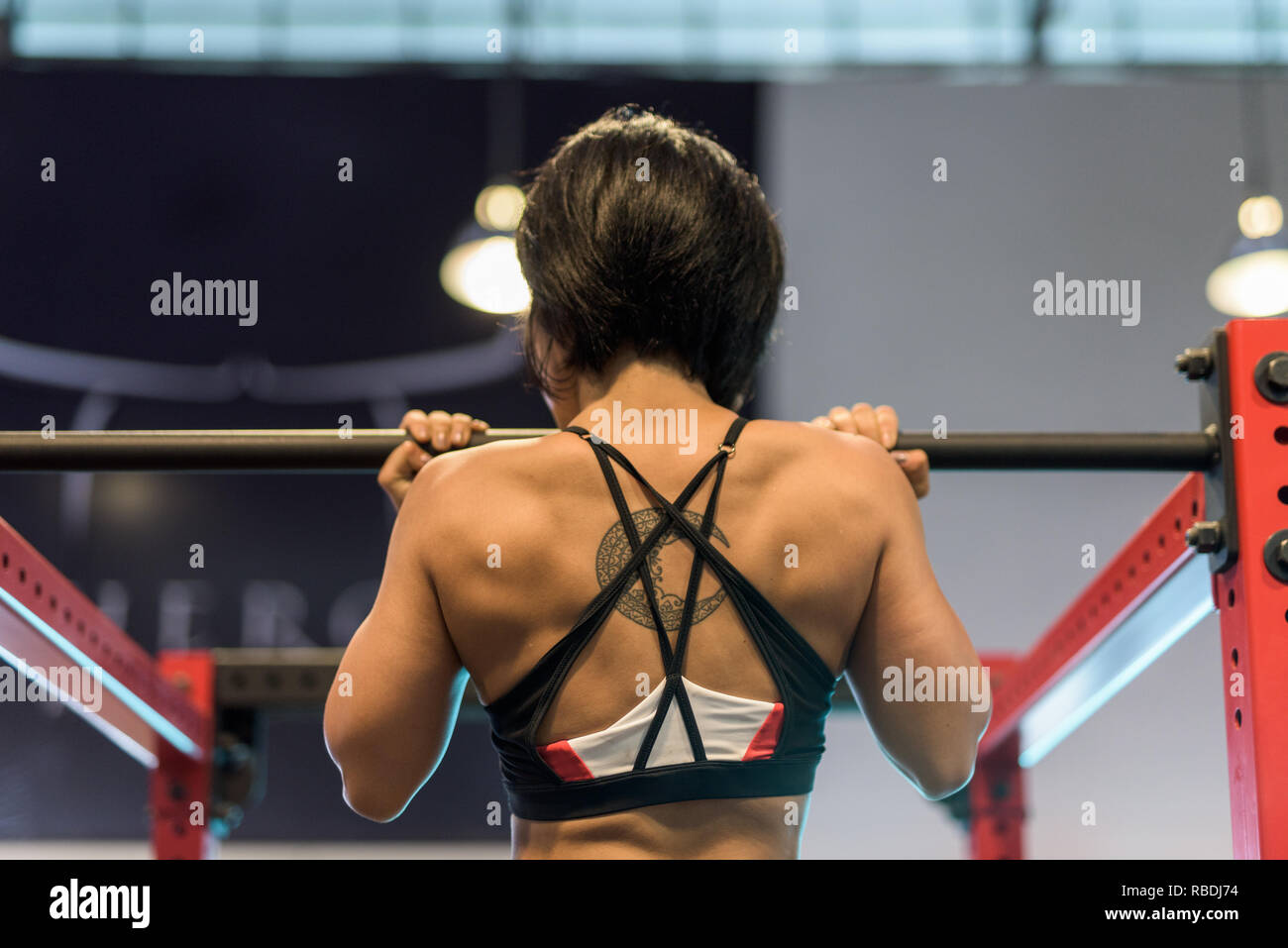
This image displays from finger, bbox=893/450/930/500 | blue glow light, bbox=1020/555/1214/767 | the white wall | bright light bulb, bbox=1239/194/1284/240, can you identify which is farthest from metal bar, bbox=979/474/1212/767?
the white wall

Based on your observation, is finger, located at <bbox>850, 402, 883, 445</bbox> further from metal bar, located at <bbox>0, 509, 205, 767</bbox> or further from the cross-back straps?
metal bar, located at <bbox>0, 509, 205, 767</bbox>

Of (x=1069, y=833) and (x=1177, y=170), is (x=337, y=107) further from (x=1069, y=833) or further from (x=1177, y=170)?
(x=1069, y=833)

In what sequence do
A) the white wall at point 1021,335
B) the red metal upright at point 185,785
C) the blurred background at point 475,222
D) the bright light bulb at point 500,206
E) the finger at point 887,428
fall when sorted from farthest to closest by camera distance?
1. the blurred background at point 475,222
2. the white wall at point 1021,335
3. the bright light bulb at point 500,206
4. the red metal upright at point 185,785
5. the finger at point 887,428

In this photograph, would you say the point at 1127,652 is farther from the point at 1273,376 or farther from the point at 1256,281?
the point at 1256,281

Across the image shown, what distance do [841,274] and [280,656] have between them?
104 inches

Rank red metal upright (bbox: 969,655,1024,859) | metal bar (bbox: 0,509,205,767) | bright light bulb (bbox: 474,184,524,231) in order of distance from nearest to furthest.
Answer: metal bar (bbox: 0,509,205,767)
red metal upright (bbox: 969,655,1024,859)
bright light bulb (bbox: 474,184,524,231)

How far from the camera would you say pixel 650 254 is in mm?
999

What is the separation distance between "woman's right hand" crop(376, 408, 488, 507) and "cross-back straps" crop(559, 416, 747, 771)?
8.3 inches

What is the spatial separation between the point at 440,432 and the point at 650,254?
0.96 feet

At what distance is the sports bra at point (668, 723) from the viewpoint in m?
0.90

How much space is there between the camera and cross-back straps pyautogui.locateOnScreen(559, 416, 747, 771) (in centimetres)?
91

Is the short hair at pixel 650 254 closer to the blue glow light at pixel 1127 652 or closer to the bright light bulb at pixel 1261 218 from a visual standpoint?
the blue glow light at pixel 1127 652

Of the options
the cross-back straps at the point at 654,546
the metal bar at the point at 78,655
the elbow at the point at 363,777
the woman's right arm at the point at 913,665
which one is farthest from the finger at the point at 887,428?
the metal bar at the point at 78,655
